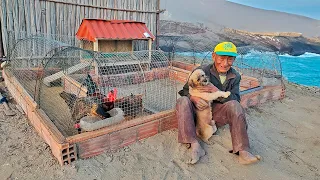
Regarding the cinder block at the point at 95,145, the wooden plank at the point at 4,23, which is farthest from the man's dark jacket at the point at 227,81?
the wooden plank at the point at 4,23

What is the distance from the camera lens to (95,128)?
11.1 feet

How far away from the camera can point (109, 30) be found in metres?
7.86

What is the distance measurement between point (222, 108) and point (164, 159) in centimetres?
105

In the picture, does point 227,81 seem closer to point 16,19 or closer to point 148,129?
point 148,129

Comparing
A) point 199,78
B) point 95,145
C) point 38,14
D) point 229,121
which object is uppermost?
point 38,14

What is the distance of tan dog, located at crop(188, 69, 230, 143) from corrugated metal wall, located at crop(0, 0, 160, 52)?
6.15 metres

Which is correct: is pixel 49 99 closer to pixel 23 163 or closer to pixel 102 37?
pixel 23 163

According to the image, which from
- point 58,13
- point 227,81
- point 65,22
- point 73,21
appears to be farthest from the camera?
point 73,21

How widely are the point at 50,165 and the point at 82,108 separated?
3.50 feet

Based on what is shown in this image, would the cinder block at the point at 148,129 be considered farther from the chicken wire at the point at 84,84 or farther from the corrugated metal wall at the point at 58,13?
the corrugated metal wall at the point at 58,13

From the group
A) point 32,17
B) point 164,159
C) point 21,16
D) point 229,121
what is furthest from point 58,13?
point 229,121

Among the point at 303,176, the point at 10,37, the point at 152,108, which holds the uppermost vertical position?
the point at 10,37

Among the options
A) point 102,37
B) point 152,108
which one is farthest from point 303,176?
point 102,37

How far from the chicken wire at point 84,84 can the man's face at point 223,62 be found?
1183mm
